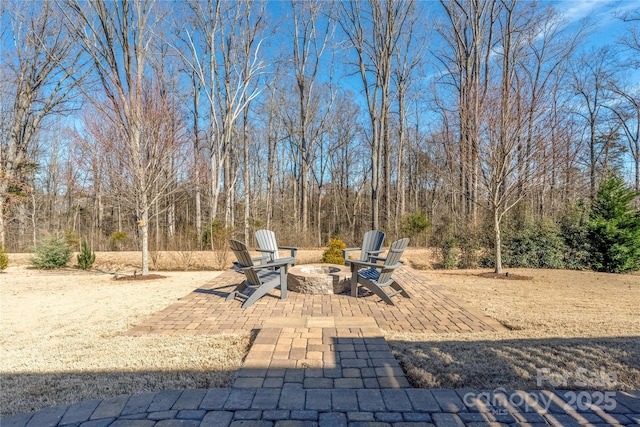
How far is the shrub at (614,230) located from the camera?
355 inches

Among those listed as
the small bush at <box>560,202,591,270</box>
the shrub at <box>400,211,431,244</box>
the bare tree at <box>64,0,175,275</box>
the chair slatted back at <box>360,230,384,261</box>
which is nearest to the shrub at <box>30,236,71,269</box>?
the bare tree at <box>64,0,175,275</box>

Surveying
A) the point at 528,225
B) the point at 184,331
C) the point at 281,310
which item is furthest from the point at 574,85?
the point at 184,331

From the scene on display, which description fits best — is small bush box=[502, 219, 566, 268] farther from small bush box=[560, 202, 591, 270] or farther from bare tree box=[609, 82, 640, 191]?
bare tree box=[609, 82, 640, 191]

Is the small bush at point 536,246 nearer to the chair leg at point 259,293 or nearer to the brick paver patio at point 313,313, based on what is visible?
the brick paver patio at point 313,313

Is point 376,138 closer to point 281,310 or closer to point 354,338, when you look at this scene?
point 281,310

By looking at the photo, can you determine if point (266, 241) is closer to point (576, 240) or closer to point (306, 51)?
point (576, 240)

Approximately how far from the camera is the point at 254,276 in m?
5.00

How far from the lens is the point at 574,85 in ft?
63.8

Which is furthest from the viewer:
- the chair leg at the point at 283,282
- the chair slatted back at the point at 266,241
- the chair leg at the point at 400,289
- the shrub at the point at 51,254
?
the shrub at the point at 51,254

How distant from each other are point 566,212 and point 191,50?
16.7 m

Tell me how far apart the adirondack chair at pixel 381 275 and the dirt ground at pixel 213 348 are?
138cm

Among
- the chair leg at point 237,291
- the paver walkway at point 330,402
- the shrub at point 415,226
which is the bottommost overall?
the paver walkway at point 330,402

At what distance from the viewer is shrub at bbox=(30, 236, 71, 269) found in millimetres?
10062

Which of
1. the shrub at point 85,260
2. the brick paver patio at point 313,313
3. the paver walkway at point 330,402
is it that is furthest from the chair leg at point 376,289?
the shrub at point 85,260
